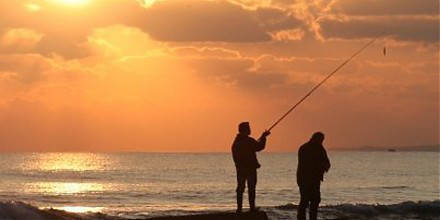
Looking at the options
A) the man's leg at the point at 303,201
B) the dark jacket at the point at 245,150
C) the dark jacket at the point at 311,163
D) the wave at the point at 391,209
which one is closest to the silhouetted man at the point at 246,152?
the dark jacket at the point at 245,150

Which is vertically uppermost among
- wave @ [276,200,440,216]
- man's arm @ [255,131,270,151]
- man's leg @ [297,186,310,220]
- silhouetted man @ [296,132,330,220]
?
man's arm @ [255,131,270,151]

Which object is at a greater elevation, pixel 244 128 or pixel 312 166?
pixel 244 128

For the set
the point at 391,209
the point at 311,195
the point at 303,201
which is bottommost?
the point at 391,209

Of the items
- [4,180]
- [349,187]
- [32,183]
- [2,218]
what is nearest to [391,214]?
[2,218]

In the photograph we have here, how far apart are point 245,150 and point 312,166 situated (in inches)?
57.8

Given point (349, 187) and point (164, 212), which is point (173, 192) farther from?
point (164, 212)

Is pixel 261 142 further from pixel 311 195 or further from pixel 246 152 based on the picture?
pixel 311 195

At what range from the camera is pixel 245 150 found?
19344 mm

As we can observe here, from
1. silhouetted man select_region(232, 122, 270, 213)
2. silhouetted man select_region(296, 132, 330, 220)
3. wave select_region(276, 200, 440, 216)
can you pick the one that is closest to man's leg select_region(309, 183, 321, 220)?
silhouetted man select_region(296, 132, 330, 220)

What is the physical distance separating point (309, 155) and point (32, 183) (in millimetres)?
56088

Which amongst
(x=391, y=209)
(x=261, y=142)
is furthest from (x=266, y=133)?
(x=391, y=209)

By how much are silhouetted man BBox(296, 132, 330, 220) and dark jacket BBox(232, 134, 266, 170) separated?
3.10 feet

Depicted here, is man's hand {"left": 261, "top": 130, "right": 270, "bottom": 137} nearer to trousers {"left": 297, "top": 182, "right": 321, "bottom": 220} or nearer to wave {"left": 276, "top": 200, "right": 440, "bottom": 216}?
trousers {"left": 297, "top": 182, "right": 321, "bottom": 220}

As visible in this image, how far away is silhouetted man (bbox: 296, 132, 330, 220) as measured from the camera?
18.8 metres
